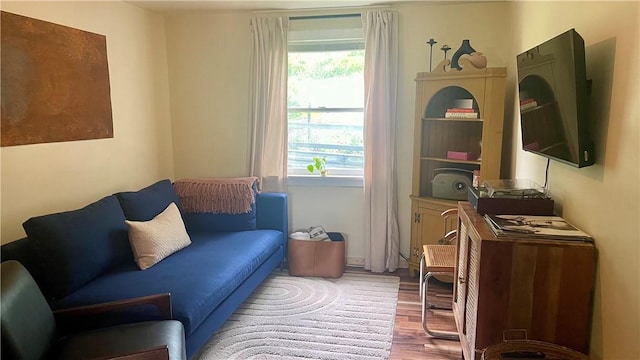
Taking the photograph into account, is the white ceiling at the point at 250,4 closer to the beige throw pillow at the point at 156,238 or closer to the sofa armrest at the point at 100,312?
the beige throw pillow at the point at 156,238

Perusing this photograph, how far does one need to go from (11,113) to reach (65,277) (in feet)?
3.22

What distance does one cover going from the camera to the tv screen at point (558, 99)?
64.4 inches

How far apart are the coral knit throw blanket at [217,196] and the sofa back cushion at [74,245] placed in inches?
33.6

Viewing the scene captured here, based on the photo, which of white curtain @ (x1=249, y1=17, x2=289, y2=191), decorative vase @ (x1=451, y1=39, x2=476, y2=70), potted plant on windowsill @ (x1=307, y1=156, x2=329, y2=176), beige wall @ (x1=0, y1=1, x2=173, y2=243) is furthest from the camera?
potted plant on windowsill @ (x1=307, y1=156, x2=329, y2=176)

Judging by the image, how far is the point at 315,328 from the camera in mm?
2740

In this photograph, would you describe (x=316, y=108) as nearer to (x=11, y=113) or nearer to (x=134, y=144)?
(x=134, y=144)

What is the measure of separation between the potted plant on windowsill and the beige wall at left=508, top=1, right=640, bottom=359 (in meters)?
2.11

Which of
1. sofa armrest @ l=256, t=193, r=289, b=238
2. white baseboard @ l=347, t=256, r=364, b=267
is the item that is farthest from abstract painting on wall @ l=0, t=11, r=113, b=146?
white baseboard @ l=347, t=256, r=364, b=267

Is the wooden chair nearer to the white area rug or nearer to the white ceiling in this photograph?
the white area rug

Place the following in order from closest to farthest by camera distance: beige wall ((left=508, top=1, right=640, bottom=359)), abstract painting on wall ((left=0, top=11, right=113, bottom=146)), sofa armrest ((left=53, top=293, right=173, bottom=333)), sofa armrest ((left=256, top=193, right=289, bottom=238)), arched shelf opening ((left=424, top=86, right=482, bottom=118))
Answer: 1. beige wall ((left=508, top=1, right=640, bottom=359))
2. sofa armrest ((left=53, top=293, right=173, bottom=333))
3. abstract painting on wall ((left=0, top=11, right=113, bottom=146))
4. arched shelf opening ((left=424, top=86, right=482, bottom=118))
5. sofa armrest ((left=256, top=193, right=289, bottom=238))

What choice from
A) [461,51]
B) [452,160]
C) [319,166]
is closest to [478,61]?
[461,51]

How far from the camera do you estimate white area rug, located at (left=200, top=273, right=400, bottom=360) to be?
248cm

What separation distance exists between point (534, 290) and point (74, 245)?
226 cm

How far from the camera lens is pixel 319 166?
376 cm
